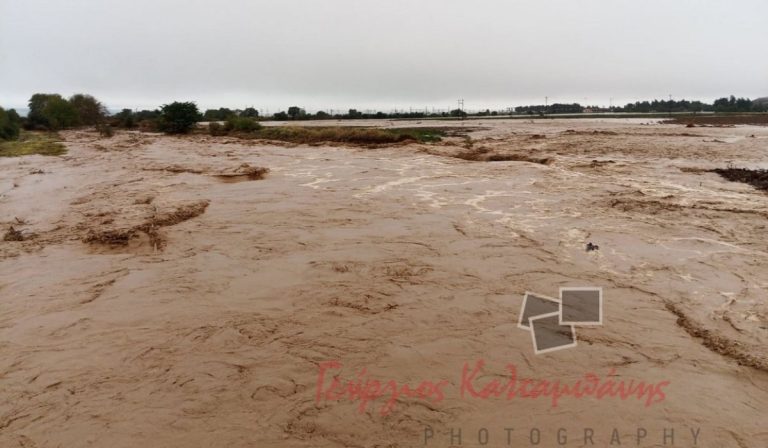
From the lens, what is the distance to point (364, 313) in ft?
18.9

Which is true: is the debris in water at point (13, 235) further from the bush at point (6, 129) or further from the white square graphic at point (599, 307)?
the bush at point (6, 129)

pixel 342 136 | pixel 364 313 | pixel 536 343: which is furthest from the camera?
pixel 342 136

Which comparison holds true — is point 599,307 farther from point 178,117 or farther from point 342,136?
point 178,117

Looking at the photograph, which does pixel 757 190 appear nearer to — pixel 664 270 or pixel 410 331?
pixel 664 270

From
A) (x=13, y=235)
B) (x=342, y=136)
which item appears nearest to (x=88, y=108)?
(x=342, y=136)

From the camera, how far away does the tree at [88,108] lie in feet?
236

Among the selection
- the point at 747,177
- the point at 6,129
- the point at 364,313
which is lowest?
the point at 364,313

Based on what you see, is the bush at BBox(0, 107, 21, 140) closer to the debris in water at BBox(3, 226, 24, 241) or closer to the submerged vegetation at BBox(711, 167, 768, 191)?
the debris in water at BBox(3, 226, 24, 241)

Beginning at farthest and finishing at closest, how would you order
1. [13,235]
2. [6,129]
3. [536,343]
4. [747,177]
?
[6,129] < [747,177] < [13,235] < [536,343]

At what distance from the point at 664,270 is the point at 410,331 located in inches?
182

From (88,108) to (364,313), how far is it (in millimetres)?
85082

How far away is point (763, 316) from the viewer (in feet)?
18.1

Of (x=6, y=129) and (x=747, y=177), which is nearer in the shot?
(x=747, y=177)

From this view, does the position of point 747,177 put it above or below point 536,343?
above
